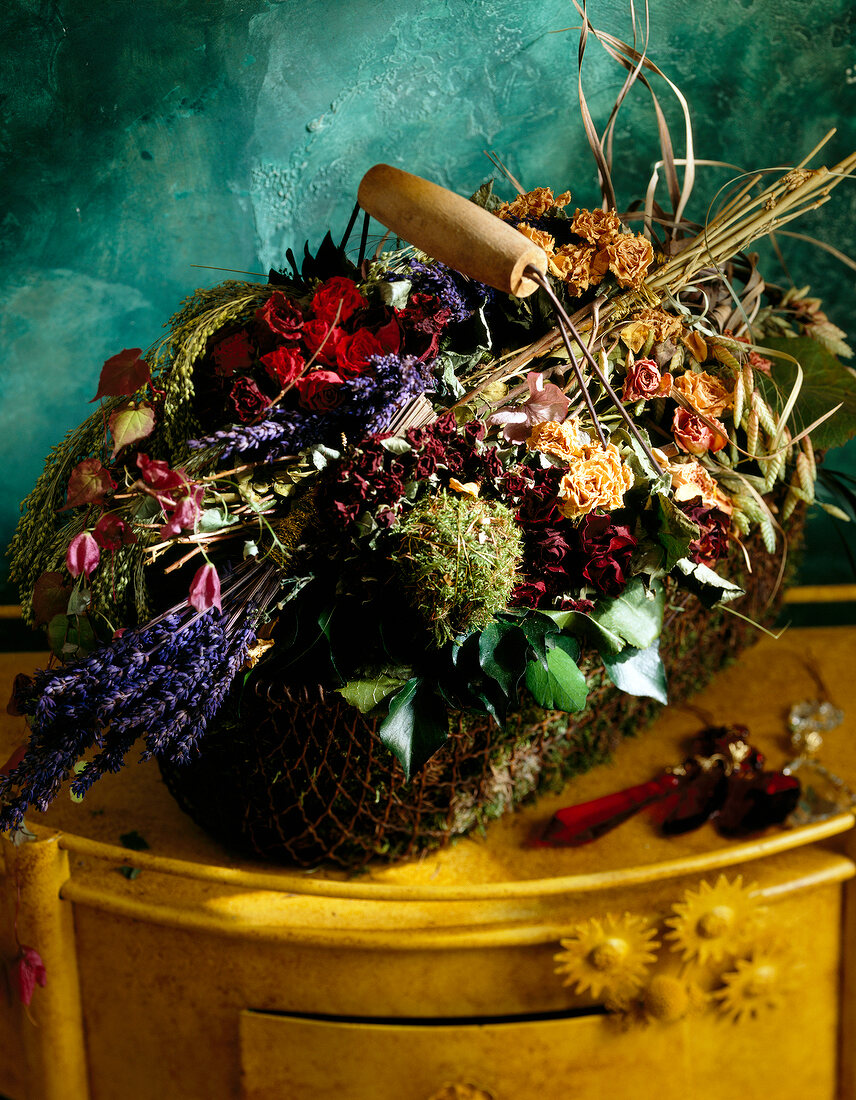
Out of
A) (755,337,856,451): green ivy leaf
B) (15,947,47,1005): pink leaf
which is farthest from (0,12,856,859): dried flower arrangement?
(15,947,47,1005): pink leaf

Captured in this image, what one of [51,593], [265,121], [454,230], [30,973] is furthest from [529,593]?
[265,121]

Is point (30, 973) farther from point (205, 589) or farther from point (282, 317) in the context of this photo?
point (282, 317)

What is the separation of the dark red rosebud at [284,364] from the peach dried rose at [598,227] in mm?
302

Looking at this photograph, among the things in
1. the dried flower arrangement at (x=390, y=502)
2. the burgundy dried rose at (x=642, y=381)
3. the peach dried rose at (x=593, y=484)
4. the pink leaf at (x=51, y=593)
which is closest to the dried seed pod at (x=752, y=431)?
the dried flower arrangement at (x=390, y=502)

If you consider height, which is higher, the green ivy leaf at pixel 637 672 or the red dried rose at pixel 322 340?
the red dried rose at pixel 322 340

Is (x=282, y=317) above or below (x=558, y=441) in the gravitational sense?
above

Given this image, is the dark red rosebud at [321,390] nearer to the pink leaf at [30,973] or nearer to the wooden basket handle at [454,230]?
the wooden basket handle at [454,230]

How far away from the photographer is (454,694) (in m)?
0.65

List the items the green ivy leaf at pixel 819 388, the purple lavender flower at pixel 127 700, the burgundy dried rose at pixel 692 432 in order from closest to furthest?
the purple lavender flower at pixel 127 700
the burgundy dried rose at pixel 692 432
the green ivy leaf at pixel 819 388

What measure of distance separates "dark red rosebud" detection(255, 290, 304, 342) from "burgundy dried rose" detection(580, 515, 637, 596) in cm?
29

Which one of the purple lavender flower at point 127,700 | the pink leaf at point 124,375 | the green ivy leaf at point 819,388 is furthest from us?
the green ivy leaf at point 819,388

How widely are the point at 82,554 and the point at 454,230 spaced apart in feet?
1.20

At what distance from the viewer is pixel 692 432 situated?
775 millimetres

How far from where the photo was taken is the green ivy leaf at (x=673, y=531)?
0.66 metres
